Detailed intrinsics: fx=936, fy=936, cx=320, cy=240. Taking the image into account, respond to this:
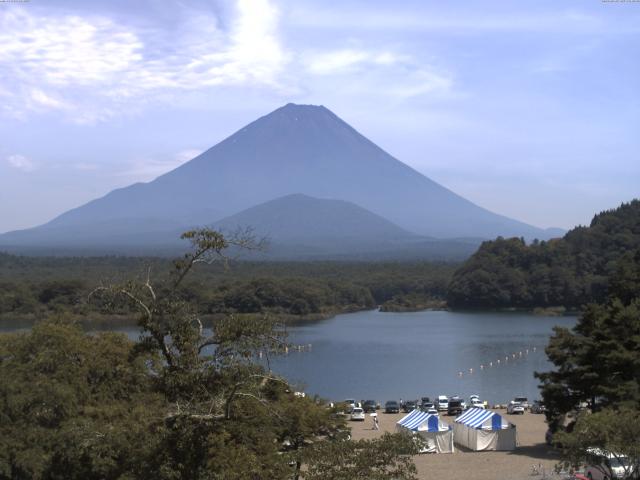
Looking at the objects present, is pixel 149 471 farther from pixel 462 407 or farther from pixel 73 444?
pixel 462 407

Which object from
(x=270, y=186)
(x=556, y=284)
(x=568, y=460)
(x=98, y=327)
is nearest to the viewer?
(x=568, y=460)

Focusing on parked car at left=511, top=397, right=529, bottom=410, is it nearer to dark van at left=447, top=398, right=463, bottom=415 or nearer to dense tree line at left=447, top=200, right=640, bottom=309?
dark van at left=447, top=398, right=463, bottom=415

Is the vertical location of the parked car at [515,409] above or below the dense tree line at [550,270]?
below

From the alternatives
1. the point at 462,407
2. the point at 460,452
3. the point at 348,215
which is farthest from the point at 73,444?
the point at 348,215

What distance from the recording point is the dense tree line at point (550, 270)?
162 ft

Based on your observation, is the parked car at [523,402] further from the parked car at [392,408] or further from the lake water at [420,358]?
the parked car at [392,408]

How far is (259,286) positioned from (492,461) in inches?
1291

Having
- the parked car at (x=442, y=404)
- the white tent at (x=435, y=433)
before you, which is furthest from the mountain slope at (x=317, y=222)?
the white tent at (x=435, y=433)

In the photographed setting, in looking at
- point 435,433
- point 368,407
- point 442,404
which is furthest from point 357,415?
point 435,433

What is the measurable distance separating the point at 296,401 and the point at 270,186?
18478 centimetres

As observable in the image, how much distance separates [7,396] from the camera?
9609mm

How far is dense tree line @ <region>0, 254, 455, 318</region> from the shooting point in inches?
1679

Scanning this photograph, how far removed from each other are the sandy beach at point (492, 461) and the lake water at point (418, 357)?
10.8 ft

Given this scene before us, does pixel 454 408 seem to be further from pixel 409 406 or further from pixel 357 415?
pixel 357 415
